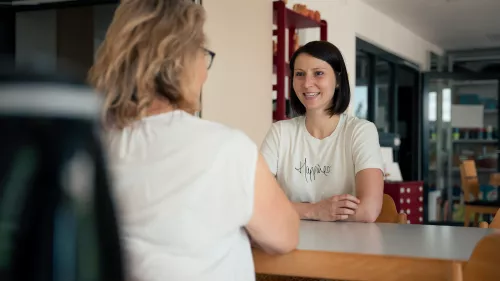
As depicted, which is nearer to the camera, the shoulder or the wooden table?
the wooden table

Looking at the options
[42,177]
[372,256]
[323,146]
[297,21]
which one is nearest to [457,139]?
[297,21]

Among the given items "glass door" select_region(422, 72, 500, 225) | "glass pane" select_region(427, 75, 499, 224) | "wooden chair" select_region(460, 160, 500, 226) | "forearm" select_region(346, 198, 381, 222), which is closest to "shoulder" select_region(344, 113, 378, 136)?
"forearm" select_region(346, 198, 381, 222)

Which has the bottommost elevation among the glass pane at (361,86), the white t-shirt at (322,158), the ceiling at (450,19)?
the white t-shirt at (322,158)

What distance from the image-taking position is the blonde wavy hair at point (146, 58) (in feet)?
3.26

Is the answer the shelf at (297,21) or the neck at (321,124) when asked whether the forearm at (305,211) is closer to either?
the neck at (321,124)

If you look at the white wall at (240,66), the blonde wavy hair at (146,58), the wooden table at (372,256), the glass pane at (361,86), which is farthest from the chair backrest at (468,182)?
the blonde wavy hair at (146,58)

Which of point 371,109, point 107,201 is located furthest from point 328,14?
point 107,201

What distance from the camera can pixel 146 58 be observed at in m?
0.99

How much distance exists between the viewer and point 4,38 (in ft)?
12.3

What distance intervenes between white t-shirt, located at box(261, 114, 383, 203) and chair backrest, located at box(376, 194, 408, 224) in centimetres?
19

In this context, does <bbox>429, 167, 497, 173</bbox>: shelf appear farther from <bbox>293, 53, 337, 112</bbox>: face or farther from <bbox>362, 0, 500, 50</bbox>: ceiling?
<bbox>293, 53, 337, 112</bbox>: face

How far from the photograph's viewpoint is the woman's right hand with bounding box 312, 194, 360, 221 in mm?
1756

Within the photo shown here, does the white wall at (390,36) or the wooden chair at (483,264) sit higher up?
the white wall at (390,36)

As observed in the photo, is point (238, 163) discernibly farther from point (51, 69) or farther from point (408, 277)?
point (51, 69)
